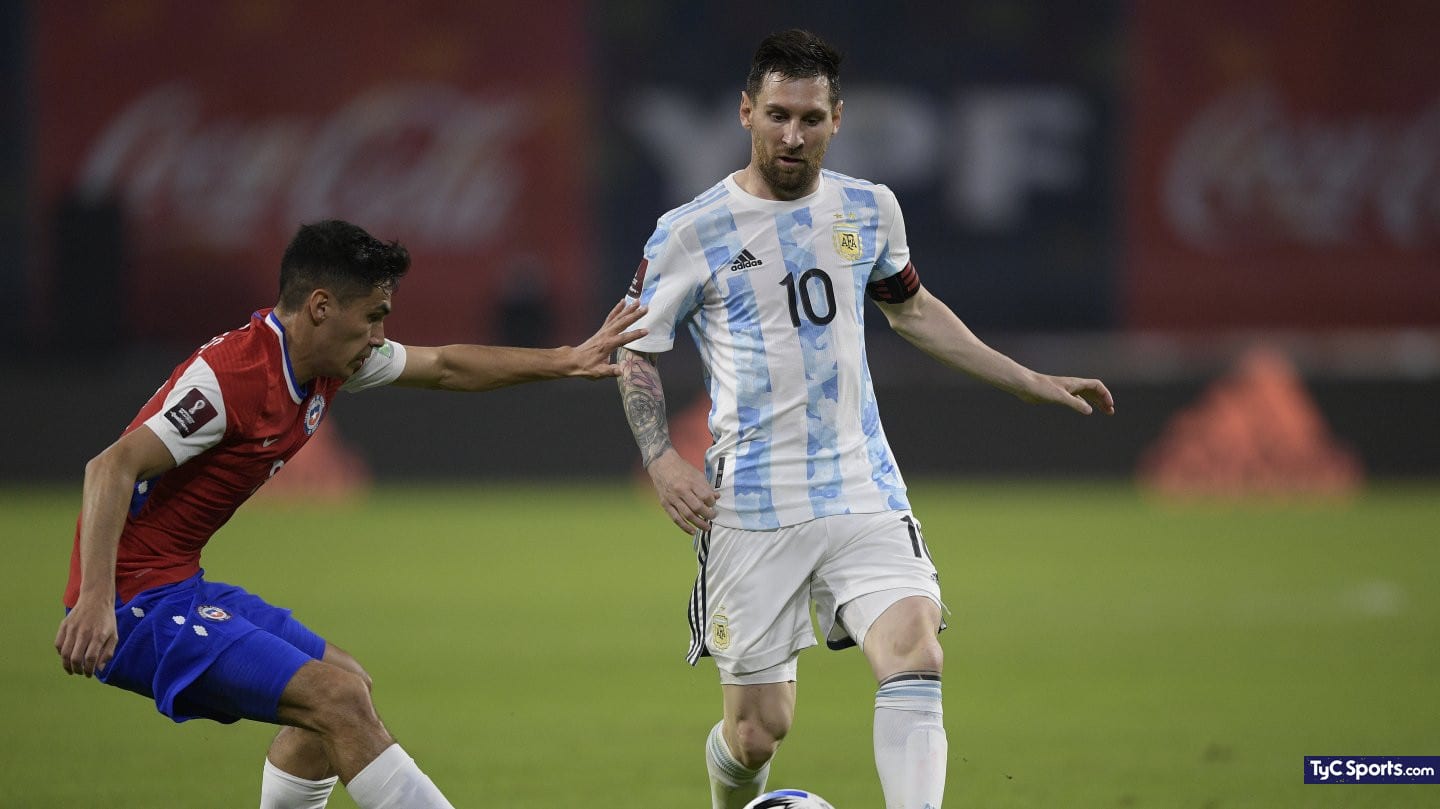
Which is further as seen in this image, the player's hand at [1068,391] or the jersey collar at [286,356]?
the player's hand at [1068,391]

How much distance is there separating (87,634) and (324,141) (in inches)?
732

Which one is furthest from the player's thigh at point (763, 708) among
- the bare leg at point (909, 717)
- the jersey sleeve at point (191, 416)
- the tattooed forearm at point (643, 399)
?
the jersey sleeve at point (191, 416)

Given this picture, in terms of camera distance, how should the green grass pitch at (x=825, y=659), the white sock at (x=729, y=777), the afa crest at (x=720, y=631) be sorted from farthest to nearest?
the green grass pitch at (x=825, y=659) → the white sock at (x=729, y=777) → the afa crest at (x=720, y=631)

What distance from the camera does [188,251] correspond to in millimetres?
21578

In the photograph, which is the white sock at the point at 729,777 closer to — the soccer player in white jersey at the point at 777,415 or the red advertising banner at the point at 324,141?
the soccer player in white jersey at the point at 777,415

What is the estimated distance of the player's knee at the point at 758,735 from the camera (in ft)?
17.6

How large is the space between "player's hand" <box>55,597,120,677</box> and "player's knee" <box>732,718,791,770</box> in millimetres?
1787

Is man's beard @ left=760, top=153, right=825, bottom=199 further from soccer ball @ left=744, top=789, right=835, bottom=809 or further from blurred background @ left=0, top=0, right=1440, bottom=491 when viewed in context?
blurred background @ left=0, top=0, right=1440, bottom=491

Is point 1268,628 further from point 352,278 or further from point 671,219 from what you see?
point 352,278

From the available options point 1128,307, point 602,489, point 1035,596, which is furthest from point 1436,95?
point 1035,596

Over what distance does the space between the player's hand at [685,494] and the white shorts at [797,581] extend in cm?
16

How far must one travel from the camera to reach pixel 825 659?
9797 mm

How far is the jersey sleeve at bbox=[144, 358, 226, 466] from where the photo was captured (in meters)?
4.64

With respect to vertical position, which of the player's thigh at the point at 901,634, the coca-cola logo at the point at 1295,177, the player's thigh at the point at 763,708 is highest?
the coca-cola logo at the point at 1295,177
